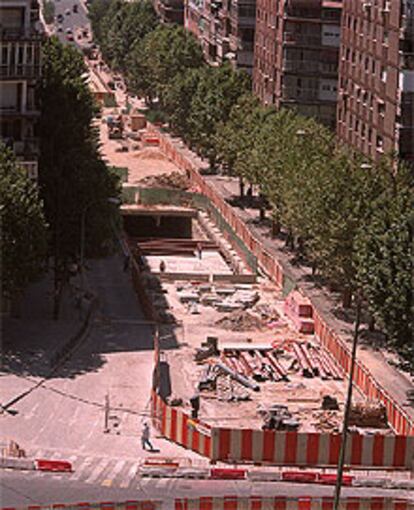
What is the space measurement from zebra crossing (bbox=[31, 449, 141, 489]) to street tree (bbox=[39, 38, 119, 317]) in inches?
1013

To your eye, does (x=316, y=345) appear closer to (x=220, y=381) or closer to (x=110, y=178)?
(x=220, y=381)

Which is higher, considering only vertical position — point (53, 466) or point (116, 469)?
point (53, 466)

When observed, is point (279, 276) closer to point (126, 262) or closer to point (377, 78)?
point (126, 262)

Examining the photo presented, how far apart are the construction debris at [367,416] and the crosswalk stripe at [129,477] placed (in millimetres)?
13221

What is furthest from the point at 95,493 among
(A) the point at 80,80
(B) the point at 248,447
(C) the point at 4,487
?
(A) the point at 80,80

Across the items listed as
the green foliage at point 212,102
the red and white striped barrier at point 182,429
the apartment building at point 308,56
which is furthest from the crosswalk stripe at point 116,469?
the apartment building at point 308,56

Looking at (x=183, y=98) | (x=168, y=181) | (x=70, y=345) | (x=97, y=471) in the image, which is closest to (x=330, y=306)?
(x=70, y=345)

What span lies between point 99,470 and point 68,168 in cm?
3693

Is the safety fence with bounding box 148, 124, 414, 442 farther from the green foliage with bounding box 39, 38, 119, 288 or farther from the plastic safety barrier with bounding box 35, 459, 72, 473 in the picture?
the plastic safety barrier with bounding box 35, 459, 72, 473

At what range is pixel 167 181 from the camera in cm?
15612

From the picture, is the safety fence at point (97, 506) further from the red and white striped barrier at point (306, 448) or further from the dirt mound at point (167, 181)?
the dirt mound at point (167, 181)

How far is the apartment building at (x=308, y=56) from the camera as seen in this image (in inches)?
5965

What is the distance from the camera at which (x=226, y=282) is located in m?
114

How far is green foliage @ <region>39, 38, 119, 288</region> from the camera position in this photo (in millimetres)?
100875
